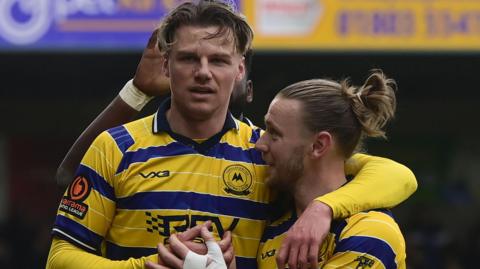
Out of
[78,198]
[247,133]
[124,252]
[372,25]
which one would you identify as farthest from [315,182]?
[372,25]

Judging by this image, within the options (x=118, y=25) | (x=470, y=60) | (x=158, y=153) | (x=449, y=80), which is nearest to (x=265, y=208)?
(x=158, y=153)

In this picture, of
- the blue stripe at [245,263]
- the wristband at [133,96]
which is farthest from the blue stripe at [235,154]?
the wristband at [133,96]

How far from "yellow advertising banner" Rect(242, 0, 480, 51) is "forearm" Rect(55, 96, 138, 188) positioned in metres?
5.13

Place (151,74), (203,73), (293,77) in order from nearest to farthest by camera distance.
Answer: (203,73), (151,74), (293,77)

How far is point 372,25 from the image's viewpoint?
9172mm

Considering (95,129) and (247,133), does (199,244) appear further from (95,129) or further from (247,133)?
(95,129)

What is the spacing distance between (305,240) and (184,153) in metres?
0.50

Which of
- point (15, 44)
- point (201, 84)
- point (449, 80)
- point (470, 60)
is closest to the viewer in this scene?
point (201, 84)

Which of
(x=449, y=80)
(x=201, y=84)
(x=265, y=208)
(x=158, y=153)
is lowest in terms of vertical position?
(x=449, y=80)

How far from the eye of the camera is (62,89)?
12.2m

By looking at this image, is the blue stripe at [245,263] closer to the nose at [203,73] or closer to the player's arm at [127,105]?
the nose at [203,73]

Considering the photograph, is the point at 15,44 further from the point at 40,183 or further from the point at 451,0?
the point at 40,183

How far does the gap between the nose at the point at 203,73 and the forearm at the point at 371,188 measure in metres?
0.51

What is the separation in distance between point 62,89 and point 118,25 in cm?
332
